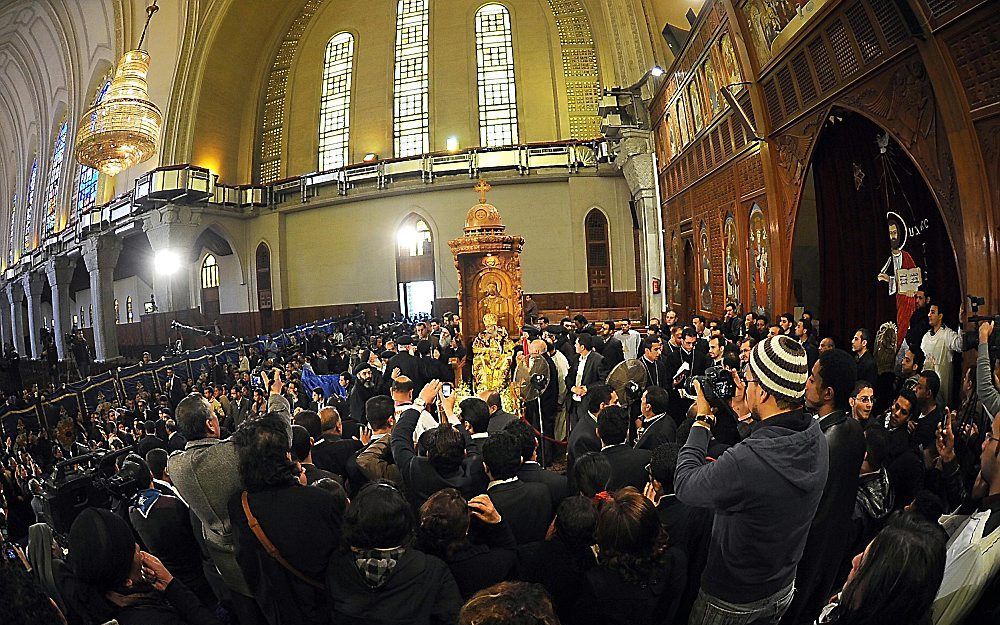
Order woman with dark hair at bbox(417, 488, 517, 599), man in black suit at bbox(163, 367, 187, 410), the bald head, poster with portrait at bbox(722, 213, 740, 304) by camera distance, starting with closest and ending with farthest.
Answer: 1. woman with dark hair at bbox(417, 488, 517, 599)
2. the bald head
3. man in black suit at bbox(163, 367, 187, 410)
4. poster with portrait at bbox(722, 213, 740, 304)

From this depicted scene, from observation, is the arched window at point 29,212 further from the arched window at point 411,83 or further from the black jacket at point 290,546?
the black jacket at point 290,546

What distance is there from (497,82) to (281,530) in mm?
23278

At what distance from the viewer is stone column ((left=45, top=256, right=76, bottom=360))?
19.5 m

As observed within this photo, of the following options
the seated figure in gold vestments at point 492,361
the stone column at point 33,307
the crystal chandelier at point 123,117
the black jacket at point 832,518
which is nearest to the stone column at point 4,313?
the stone column at point 33,307

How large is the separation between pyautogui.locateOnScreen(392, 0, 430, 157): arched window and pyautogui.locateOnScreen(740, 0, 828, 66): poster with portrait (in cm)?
1620

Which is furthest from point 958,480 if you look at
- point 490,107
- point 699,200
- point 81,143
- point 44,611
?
point 490,107

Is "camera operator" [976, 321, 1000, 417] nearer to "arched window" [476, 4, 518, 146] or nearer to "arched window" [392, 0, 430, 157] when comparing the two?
"arched window" [476, 4, 518, 146]

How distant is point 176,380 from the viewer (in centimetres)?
1079

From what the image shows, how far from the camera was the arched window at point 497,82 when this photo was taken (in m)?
23.3

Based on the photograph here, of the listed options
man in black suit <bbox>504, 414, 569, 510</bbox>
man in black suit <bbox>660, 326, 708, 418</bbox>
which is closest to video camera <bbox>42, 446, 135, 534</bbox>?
man in black suit <bbox>504, 414, 569, 510</bbox>

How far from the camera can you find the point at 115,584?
6.47ft

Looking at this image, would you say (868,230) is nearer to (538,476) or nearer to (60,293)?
(538,476)

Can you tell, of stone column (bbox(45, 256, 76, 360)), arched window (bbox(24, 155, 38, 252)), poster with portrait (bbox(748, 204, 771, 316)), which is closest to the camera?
poster with portrait (bbox(748, 204, 771, 316))

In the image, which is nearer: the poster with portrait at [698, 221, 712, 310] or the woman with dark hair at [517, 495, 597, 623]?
the woman with dark hair at [517, 495, 597, 623]
